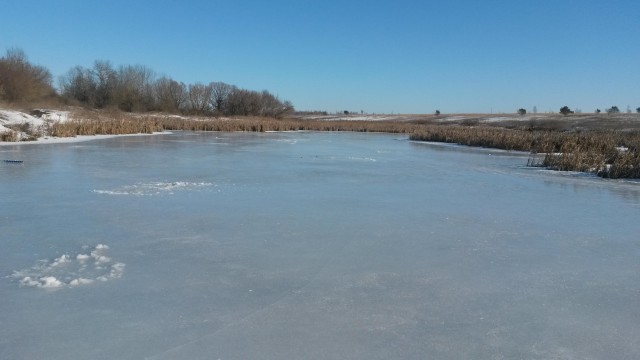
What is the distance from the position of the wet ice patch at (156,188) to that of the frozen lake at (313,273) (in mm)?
50

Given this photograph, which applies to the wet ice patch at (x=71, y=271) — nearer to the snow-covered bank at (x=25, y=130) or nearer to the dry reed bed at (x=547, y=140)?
the dry reed bed at (x=547, y=140)

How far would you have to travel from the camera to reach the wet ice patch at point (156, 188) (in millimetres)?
6414

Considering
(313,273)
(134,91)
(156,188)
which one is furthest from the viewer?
(134,91)

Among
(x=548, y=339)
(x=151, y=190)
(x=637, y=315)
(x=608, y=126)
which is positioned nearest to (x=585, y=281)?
(x=637, y=315)

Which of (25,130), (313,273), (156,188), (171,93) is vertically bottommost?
(313,273)

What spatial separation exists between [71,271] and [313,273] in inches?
59.9

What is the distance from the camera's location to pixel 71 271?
3234mm

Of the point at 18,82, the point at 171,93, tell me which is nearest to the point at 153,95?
the point at 171,93

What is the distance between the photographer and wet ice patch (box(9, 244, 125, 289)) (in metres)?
3.02

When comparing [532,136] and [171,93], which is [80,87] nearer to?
[171,93]

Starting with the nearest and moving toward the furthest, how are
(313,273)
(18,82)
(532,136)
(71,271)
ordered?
(71,271) < (313,273) < (532,136) < (18,82)

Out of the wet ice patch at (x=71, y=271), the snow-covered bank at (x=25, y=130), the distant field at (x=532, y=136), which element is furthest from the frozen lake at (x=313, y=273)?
the snow-covered bank at (x=25, y=130)

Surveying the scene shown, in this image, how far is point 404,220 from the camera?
508cm

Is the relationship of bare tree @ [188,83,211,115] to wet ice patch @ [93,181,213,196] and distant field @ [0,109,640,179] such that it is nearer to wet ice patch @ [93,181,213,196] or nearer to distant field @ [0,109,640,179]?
distant field @ [0,109,640,179]
